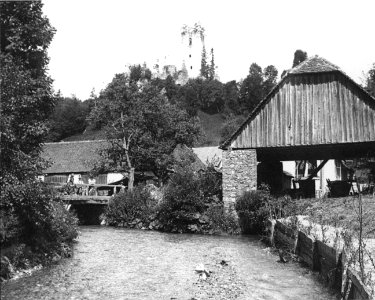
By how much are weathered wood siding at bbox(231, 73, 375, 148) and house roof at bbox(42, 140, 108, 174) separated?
Result: 2768 centimetres

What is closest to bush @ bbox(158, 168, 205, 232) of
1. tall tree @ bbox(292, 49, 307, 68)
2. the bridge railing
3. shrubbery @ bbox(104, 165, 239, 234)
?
shrubbery @ bbox(104, 165, 239, 234)

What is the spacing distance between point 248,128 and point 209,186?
476cm

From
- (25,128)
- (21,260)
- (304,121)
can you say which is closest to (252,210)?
(304,121)

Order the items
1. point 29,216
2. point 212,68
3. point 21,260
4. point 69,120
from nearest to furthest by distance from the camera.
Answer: point 21,260 < point 29,216 < point 69,120 < point 212,68

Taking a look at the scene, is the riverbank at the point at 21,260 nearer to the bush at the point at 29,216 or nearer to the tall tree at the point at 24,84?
the bush at the point at 29,216

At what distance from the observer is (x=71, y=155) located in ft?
174

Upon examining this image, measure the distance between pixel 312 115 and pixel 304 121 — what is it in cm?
55

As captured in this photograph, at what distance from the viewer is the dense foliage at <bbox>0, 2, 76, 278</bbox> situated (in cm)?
1294

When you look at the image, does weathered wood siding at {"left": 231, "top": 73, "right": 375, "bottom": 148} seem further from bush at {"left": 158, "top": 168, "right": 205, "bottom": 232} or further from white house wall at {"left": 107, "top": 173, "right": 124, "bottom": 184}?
white house wall at {"left": 107, "top": 173, "right": 124, "bottom": 184}

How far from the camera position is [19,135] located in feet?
49.1

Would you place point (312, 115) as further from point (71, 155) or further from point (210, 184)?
point (71, 155)

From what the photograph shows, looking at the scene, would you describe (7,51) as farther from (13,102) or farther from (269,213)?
(269,213)

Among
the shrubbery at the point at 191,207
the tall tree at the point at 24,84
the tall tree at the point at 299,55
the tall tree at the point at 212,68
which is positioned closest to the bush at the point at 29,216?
the tall tree at the point at 24,84

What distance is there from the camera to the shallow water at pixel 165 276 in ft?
34.9
